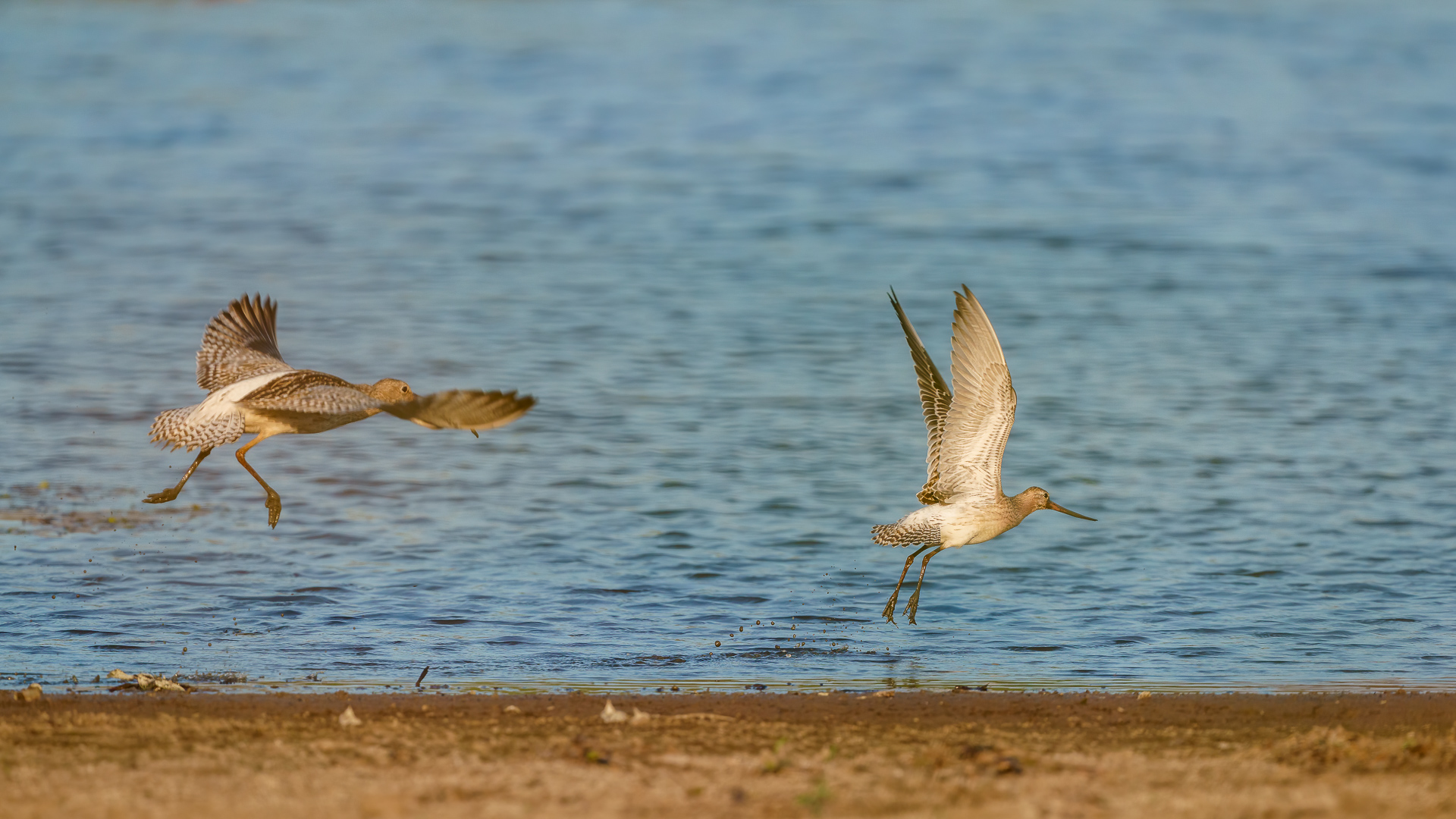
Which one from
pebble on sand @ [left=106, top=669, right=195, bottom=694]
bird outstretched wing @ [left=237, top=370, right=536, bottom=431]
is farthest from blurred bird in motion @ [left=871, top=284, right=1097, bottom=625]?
pebble on sand @ [left=106, top=669, right=195, bottom=694]

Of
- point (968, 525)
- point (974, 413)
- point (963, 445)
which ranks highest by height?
point (974, 413)

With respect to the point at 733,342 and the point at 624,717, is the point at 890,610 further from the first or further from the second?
the point at 733,342

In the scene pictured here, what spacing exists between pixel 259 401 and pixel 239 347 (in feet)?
3.30

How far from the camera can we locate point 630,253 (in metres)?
19.5

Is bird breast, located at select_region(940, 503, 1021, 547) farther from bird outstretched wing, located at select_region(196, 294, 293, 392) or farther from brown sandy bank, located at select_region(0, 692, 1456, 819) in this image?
bird outstretched wing, located at select_region(196, 294, 293, 392)

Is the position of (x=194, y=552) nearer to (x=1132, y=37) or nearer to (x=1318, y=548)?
(x=1318, y=548)

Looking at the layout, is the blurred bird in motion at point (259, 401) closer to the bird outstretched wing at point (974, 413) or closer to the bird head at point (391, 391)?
the bird head at point (391, 391)

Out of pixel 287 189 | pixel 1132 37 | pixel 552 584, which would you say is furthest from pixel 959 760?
pixel 1132 37

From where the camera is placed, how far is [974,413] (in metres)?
8.32

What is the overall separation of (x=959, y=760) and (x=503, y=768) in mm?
1632

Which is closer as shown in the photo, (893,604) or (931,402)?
(931,402)

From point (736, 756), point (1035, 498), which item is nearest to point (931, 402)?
point (1035, 498)

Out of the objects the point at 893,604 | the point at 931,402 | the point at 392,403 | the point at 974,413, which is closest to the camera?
the point at 392,403

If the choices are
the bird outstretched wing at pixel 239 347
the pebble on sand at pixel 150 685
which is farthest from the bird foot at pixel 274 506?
the pebble on sand at pixel 150 685
